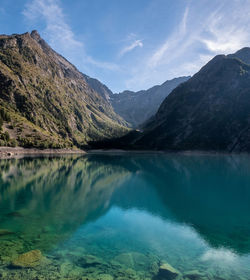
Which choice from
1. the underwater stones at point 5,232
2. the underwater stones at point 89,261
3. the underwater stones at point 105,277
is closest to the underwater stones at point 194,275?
the underwater stones at point 105,277

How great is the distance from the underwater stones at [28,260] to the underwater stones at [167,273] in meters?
11.0

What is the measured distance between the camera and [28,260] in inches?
801

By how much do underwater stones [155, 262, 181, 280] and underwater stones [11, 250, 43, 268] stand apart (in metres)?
11.0

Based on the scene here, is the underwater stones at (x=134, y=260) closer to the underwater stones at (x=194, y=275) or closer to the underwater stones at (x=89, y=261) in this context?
the underwater stones at (x=89, y=261)

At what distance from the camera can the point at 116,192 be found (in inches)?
2296

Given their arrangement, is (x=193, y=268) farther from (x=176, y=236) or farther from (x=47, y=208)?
(x=47, y=208)

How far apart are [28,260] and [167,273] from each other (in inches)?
499

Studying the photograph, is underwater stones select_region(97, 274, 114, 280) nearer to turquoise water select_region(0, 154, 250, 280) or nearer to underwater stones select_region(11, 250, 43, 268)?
turquoise water select_region(0, 154, 250, 280)

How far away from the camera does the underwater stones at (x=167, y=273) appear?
734 inches

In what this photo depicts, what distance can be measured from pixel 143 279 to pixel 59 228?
15.6 m

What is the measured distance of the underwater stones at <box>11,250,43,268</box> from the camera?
64.1 feet

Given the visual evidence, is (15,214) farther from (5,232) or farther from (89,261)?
(89,261)

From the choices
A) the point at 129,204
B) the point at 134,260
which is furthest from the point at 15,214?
the point at 134,260

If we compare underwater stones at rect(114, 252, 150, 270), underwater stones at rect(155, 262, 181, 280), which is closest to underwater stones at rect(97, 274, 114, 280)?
underwater stones at rect(114, 252, 150, 270)
